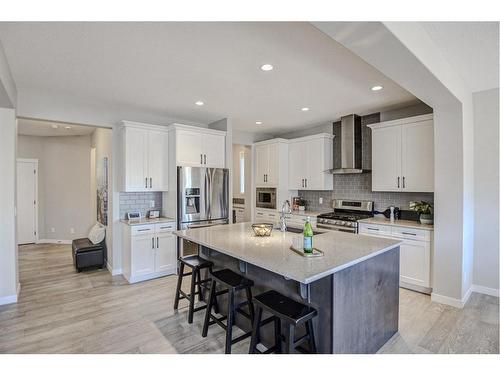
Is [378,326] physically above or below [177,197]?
below

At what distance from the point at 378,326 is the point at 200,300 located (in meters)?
1.93

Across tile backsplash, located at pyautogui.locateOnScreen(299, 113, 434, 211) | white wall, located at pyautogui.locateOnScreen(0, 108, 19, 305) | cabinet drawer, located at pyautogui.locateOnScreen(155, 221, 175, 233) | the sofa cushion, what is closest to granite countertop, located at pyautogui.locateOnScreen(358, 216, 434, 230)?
tile backsplash, located at pyautogui.locateOnScreen(299, 113, 434, 211)

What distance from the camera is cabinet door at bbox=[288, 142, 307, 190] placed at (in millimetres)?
5414

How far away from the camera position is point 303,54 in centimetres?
246

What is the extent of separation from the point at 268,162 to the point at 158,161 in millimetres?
2353

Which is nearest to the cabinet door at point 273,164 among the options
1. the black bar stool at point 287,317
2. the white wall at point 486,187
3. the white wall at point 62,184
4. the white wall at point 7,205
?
the white wall at point 486,187

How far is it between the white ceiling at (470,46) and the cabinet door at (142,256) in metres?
4.05

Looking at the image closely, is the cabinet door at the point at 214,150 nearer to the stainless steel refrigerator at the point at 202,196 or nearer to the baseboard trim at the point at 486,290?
the stainless steel refrigerator at the point at 202,196

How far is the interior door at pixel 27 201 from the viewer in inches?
244

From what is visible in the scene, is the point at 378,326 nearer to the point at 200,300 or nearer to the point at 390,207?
the point at 200,300

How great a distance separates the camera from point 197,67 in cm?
277

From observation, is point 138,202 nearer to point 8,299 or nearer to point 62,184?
point 8,299

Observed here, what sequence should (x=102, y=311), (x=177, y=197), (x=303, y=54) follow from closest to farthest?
(x=303, y=54), (x=102, y=311), (x=177, y=197)
